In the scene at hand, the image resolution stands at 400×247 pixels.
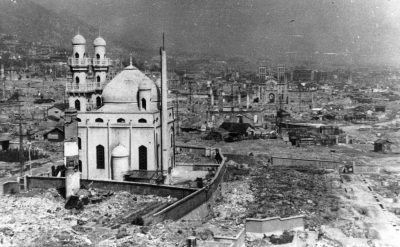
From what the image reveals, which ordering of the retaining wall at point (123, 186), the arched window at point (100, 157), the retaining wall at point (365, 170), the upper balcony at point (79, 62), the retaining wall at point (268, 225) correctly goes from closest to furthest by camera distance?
the retaining wall at point (268, 225) → the retaining wall at point (123, 186) → the arched window at point (100, 157) → the upper balcony at point (79, 62) → the retaining wall at point (365, 170)

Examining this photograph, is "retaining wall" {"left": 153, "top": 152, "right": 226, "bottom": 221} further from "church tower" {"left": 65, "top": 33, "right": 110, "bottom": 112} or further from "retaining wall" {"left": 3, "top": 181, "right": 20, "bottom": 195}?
"church tower" {"left": 65, "top": 33, "right": 110, "bottom": 112}

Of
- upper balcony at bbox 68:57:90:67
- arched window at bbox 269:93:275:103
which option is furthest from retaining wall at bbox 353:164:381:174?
arched window at bbox 269:93:275:103

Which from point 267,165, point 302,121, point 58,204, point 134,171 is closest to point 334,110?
point 302,121

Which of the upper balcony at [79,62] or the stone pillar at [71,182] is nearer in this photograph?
the stone pillar at [71,182]

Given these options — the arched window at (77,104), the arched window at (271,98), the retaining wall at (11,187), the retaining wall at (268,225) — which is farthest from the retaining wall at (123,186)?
the arched window at (271,98)

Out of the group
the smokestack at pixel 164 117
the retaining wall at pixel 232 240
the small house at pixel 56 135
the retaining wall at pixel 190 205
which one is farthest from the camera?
the small house at pixel 56 135

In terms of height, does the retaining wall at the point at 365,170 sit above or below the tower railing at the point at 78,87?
below

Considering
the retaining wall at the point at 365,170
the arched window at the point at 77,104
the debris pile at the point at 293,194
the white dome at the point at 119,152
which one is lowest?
the debris pile at the point at 293,194

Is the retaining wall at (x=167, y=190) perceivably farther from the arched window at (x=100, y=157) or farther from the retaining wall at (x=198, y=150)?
the retaining wall at (x=198, y=150)
